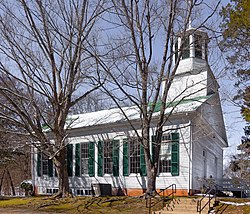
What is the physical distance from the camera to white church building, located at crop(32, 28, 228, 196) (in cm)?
1783

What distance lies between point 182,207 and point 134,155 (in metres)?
5.72

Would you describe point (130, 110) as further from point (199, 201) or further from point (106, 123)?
point (199, 201)

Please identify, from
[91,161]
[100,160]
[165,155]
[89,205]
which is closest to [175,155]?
[165,155]

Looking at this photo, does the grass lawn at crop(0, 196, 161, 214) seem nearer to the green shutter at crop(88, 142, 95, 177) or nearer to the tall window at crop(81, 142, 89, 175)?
the green shutter at crop(88, 142, 95, 177)

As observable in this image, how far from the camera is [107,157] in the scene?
2078 cm

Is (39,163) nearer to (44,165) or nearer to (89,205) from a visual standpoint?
(44,165)

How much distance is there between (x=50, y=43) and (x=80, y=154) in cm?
687

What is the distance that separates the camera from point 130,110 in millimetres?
22203

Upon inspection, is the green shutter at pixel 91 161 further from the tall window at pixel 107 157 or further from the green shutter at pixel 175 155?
the green shutter at pixel 175 155

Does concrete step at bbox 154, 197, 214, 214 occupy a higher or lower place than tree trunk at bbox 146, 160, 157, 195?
lower

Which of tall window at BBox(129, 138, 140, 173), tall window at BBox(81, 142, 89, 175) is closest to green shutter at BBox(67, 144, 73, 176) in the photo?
tall window at BBox(81, 142, 89, 175)

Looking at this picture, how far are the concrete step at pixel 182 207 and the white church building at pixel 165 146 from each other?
2694 millimetres

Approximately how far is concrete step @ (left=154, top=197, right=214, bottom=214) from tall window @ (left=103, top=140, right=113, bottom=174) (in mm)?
6354

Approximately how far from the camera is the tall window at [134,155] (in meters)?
19.4
